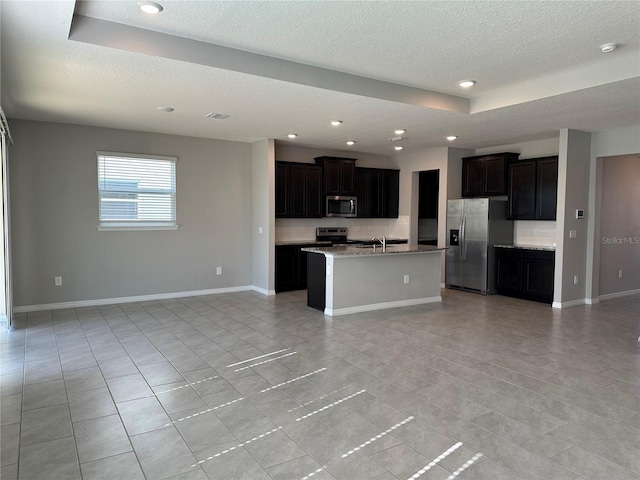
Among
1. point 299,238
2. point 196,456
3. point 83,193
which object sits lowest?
point 196,456

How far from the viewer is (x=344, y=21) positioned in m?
3.13

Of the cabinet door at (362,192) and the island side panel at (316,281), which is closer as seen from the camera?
the island side panel at (316,281)

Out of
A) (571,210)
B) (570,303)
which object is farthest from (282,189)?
(570,303)

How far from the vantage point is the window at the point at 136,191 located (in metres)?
6.34

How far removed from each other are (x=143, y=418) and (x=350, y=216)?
6146 millimetres

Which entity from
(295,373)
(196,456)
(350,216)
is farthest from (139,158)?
(196,456)

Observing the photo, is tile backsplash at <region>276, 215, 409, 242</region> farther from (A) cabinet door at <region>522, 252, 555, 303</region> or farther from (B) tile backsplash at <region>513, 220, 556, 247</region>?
(A) cabinet door at <region>522, 252, 555, 303</region>

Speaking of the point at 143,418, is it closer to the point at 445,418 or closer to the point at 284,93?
the point at 445,418

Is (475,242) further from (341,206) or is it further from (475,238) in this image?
(341,206)

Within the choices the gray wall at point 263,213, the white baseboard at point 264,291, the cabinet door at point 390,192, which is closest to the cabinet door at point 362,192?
the cabinet door at point 390,192

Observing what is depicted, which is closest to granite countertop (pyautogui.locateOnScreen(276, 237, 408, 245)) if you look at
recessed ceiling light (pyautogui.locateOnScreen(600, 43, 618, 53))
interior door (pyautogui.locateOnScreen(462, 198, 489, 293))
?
interior door (pyautogui.locateOnScreen(462, 198, 489, 293))

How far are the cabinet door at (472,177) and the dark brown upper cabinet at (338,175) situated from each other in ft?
6.87

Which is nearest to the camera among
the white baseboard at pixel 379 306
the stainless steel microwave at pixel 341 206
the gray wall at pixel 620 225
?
the white baseboard at pixel 379 306

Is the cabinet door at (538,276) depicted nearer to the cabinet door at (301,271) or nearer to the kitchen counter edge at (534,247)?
the kitchen counter edge at (534,247)
